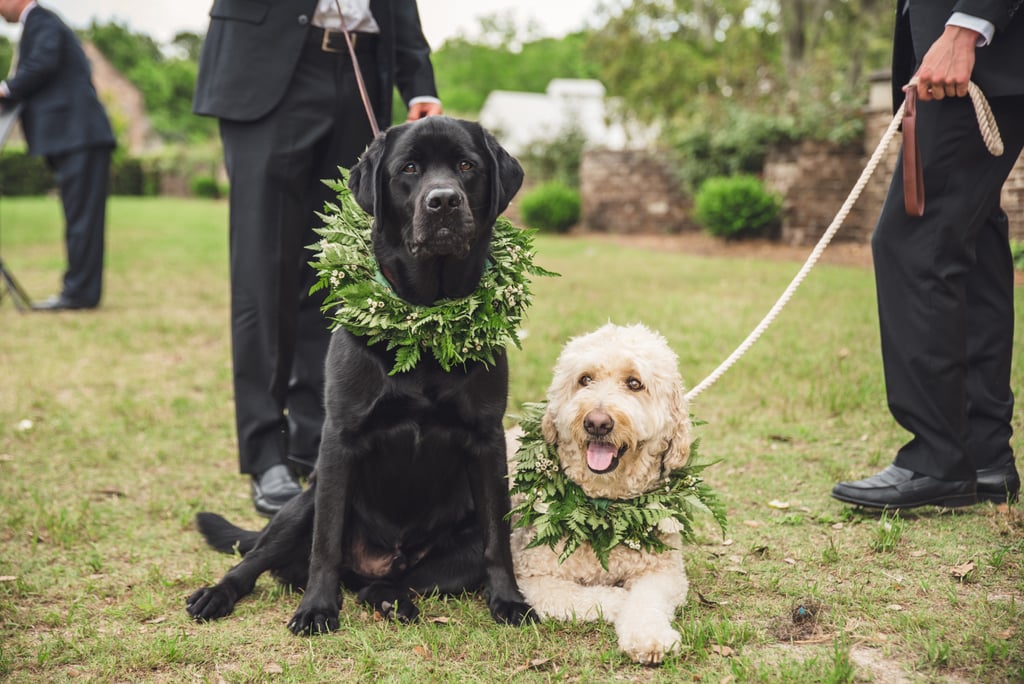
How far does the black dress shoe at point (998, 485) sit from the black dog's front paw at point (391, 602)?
246 centimetres

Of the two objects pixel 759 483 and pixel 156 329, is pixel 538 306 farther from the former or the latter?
pixel 759 483

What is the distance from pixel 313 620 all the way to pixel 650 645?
1.11 metres

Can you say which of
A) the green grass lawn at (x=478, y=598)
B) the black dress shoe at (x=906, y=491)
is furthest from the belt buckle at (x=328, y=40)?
the black dress shoe at (x=906, y=491)

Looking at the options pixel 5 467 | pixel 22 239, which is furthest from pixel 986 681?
pixel 22 239

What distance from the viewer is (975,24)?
3.18 m

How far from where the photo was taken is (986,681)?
7.87 ft

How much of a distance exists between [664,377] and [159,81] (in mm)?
81307

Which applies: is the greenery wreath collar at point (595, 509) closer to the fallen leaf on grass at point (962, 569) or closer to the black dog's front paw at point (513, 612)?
the black dog's front paw at point (513, 612)

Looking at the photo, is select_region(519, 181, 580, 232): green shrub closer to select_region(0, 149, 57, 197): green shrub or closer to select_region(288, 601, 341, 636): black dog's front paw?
select_region(288, 601, 341, 636): black dog's front paw

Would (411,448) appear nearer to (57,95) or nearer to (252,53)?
(252,53)

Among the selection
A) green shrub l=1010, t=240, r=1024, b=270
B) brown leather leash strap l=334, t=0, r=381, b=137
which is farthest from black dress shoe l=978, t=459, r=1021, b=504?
brown leather leash strap l=334, t=0, r=381, b=137

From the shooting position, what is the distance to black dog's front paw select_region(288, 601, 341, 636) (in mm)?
2891

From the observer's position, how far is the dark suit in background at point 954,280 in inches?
133

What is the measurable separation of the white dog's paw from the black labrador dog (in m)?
0.42
